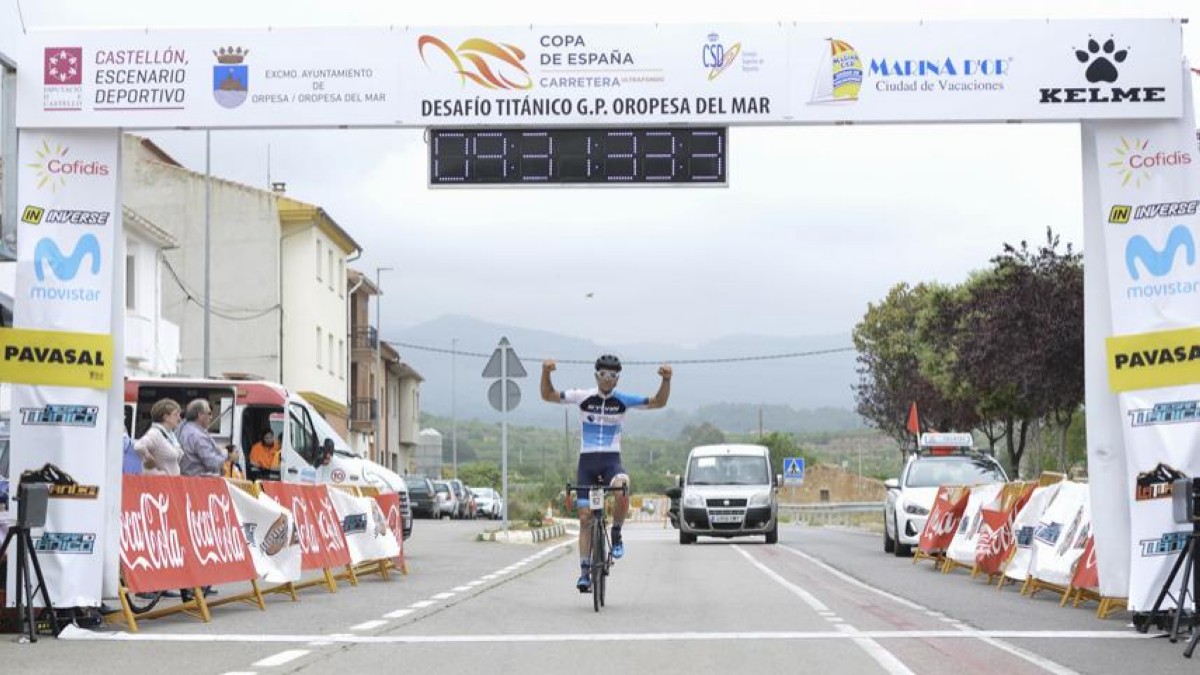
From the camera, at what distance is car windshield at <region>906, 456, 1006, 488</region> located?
89.2 ft

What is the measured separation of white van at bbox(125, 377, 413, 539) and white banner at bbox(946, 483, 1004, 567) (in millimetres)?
10218

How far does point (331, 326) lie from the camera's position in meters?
69.3

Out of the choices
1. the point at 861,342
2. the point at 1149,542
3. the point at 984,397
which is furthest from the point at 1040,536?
the point at 861,342

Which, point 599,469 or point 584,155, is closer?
point 584,155

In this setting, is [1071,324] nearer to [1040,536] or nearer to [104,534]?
[1040,536]

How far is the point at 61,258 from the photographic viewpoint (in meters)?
13.8

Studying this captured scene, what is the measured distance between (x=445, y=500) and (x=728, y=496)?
29.4 m

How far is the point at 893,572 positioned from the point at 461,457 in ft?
476

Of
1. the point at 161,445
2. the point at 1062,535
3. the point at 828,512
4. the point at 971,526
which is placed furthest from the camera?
the point at 828,512

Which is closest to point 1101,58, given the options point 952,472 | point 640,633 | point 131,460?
point 640,633

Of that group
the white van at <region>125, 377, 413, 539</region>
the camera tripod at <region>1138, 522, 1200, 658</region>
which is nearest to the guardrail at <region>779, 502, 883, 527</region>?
the white van at <region>125, 377, 413, 539</region>

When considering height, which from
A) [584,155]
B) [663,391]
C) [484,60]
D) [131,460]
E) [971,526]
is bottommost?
[971,526]

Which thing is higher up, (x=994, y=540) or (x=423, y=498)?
(x=994, y=540)

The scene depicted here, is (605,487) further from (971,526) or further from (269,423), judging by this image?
(269,423)
